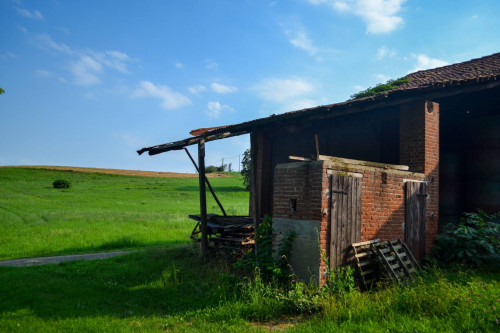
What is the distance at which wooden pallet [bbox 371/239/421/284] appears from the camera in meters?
6.80

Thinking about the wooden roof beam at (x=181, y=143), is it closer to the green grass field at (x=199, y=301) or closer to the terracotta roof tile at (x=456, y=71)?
the green grass field at (x=199, y=301)

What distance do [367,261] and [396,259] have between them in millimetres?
746

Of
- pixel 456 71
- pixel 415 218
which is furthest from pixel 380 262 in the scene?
pixel 456 71

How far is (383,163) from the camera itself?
940 cm

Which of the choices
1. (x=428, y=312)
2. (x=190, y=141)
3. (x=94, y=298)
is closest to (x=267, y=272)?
(x=428, y=312)

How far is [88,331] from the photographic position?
5496mm

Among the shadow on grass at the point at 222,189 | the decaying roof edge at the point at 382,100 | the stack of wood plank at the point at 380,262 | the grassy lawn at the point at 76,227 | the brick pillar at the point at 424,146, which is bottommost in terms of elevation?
the grassy lawn at the point at 76,227

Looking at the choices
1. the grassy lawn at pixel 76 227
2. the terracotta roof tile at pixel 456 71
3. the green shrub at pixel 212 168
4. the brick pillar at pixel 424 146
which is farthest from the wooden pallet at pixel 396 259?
the green shrub at pixel 212 168

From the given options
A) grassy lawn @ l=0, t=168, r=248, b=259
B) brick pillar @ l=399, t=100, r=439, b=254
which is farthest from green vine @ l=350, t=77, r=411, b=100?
grassy lawn @ l=0, t=168, r=248, b=259

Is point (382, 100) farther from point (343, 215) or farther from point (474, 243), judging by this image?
point (474, 243)

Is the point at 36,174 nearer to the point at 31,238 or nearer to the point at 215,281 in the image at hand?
the point at 31,238

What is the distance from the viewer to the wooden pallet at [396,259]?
268 inches

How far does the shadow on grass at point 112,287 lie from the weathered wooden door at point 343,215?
93.2 inches

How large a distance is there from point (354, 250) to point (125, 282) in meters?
5.34
